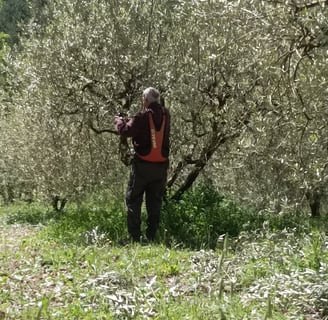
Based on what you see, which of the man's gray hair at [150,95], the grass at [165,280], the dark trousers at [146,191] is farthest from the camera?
the dark trousers at [146,191]

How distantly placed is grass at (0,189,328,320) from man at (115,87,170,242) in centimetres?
47

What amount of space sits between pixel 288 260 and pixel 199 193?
439 centimetres

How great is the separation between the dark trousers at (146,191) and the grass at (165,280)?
35cm

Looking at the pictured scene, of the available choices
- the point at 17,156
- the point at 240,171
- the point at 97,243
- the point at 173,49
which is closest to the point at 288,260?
the point at 97,243

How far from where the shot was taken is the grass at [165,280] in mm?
4281

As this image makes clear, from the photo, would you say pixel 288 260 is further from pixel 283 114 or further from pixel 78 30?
pixel 78 30

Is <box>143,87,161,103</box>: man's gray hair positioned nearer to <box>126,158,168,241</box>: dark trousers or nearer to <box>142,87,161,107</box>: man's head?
<box>142,87,161,107</box>: man's head

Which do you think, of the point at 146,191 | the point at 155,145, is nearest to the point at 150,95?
the point at 155,145

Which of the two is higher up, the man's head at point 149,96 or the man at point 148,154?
the man's head at point 149,96

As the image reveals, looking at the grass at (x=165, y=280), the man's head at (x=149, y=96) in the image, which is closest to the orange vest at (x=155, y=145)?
the man's head at (x=149, y=96)

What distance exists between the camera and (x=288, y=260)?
5414 mm

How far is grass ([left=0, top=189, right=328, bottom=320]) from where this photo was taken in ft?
14.0

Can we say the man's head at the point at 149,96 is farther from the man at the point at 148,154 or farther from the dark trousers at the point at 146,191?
the dark trousers at the point at 146,191

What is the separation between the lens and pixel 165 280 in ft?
18.0
